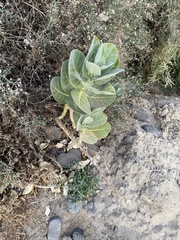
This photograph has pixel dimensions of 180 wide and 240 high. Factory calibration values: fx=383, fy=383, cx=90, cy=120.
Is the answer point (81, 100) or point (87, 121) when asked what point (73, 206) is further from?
point (81, 100)

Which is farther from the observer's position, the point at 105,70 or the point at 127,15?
the point at 127,15

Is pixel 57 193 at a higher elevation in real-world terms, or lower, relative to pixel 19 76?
lower

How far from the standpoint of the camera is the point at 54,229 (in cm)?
218

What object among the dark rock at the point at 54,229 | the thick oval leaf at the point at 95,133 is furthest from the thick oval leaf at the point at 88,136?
the dark rock at the point at 54,229

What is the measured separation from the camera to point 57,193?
226 cm

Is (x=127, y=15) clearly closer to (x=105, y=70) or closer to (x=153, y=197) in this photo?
(x=105, y=70)

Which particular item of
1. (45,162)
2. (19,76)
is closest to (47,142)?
(45,162)

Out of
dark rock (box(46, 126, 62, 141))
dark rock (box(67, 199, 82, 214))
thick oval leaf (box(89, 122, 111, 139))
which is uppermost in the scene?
thick oval leaf (box(89, 122, 111, 139))

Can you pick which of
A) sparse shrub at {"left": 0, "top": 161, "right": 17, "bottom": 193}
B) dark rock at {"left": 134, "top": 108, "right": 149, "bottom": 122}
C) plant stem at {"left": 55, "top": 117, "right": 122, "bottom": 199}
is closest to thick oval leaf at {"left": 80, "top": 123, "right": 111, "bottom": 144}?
plant stem at {"left": 55, "top": 117, "right": 122, "bottom": 199}

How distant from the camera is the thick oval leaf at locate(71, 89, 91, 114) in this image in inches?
76.3

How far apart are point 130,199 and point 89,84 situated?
789 millimetres

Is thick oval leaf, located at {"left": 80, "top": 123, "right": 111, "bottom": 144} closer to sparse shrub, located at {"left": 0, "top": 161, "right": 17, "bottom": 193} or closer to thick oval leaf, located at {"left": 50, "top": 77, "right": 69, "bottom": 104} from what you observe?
thick oval leaf, located at {"left": 50, "top": 77, "right": 69, "bottom": 104}

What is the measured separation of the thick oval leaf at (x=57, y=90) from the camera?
200cm

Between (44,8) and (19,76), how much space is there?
0.43 metres
